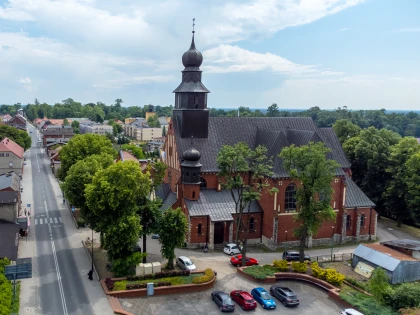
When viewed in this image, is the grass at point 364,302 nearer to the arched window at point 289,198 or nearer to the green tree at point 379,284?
the green tree at point 379,284

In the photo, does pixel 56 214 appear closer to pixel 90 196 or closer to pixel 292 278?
pixel 90 196

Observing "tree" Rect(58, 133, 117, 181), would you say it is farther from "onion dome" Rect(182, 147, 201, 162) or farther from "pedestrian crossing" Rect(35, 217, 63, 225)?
"onion dome" Rect(182, 147, 201, 162)

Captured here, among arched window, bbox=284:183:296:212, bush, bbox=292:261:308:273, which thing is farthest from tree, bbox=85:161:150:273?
arched window, bbox=284:183:296:212

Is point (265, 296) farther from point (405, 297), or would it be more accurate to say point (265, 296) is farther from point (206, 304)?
point (405, 297)

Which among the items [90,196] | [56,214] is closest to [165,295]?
[90,196]

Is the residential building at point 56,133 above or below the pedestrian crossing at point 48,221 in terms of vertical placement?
above

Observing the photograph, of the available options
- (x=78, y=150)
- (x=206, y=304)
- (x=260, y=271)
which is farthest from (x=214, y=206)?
(x=78, y=150)

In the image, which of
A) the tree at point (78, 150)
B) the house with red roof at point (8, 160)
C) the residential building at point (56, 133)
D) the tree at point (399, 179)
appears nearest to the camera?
the tree at point (399, 179)

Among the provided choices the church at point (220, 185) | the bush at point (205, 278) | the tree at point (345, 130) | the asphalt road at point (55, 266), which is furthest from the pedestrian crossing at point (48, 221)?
the tree at point (345, 130)
